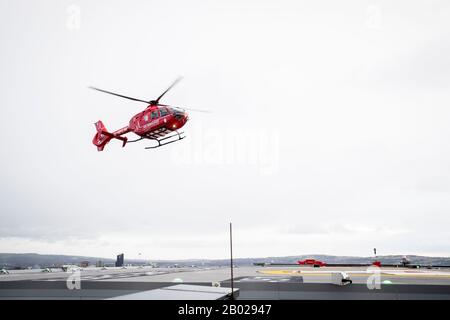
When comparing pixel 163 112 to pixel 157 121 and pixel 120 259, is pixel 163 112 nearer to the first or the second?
pixel 157 121

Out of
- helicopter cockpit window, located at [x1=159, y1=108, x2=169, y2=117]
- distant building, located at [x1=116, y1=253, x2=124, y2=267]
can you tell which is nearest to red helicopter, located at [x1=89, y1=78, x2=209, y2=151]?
helicopter cockpit window, located at [x1=159, y1=108, x2=169, y2=117]

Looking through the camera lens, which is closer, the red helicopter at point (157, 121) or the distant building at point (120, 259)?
the red helicopter at point (157, 121)

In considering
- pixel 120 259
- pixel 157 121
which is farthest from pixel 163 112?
pixel 120 259

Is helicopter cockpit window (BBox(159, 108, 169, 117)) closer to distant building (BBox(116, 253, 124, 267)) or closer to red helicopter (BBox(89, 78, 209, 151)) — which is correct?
red helicopter (BBox(89, 78, 209, 151))

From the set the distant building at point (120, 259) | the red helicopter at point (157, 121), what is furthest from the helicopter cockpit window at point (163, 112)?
the distant building at point (120, 259)

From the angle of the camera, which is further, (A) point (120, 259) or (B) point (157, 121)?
(A) point (120, 259)

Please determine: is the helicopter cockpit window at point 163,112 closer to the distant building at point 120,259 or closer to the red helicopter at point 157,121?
the red helicopter at point 157,121

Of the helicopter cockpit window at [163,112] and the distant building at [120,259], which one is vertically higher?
the helicopter cockpit window at [163,112]
